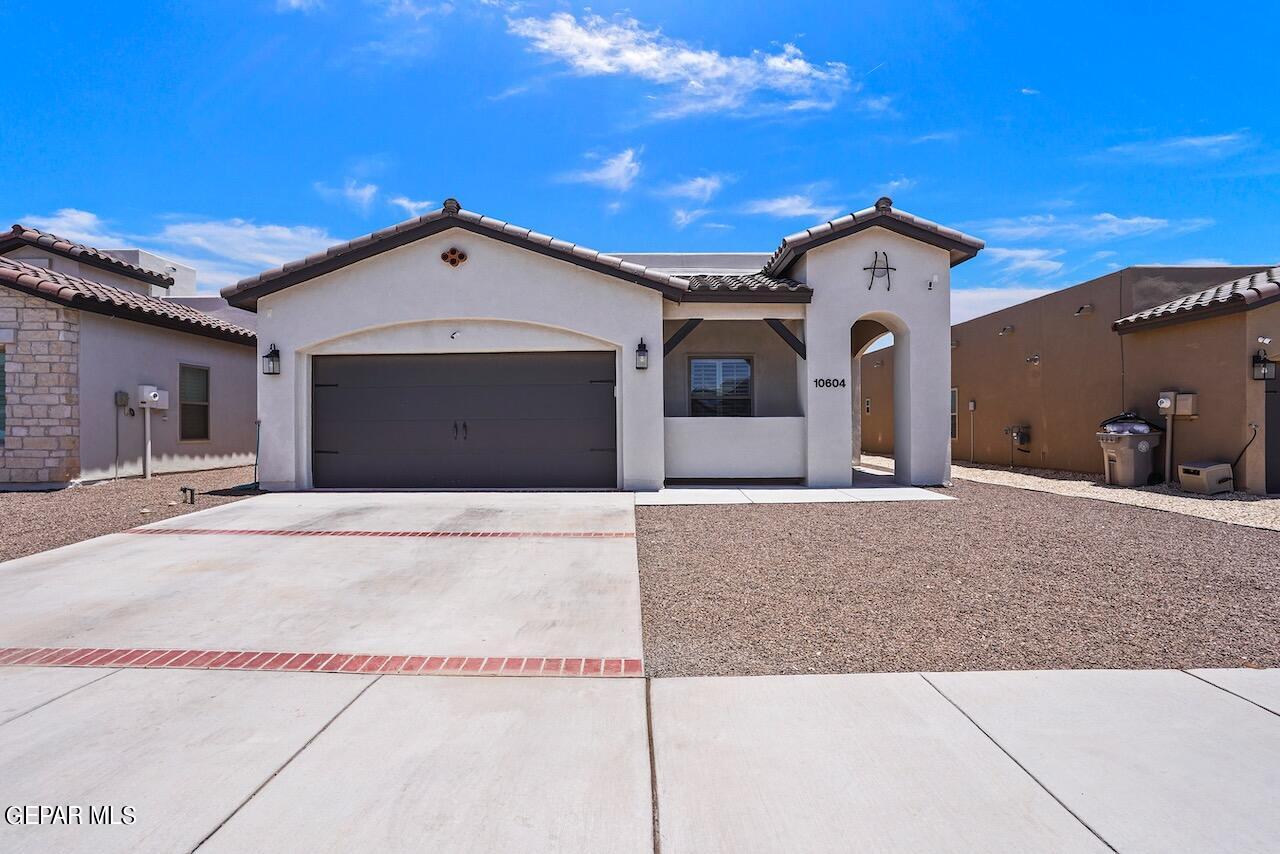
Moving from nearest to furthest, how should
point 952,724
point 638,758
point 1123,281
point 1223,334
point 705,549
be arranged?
1. point 638,758
2. point 952,724
3. point 705,549
4. point 1223,334
5. point 1123,281

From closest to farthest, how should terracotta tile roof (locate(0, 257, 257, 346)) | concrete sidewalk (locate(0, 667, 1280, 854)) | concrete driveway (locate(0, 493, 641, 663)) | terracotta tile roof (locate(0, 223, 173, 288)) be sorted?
concrete sidewalk (locate(0, 667, 1280, 854)), concrete driveway (locate(0, 493, 641, 663)), terracotta tile roof (locate(0, 257, 257, 346)), terracotta tile roof (locate(0, 223, 173, 288))

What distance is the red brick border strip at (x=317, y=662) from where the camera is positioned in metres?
3.78

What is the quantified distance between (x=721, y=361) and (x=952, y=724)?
11088 millimetres

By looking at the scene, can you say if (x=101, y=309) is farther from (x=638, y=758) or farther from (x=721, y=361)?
(x=638, y=758)

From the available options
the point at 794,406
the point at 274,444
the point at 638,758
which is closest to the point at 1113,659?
the point at 638,758

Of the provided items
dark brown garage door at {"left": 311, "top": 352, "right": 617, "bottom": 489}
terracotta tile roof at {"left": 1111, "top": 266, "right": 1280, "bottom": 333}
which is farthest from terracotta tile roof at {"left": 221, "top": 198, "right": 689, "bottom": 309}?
terracotta tile roof at {"left": 1111, "top": 266, "right": 1280, "bottom": 333}

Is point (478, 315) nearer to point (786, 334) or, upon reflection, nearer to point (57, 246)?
point (786, 334)

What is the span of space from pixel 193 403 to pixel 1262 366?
69.3ft

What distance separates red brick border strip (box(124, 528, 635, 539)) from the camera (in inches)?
297

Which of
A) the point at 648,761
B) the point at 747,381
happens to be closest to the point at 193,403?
the point at 747,381

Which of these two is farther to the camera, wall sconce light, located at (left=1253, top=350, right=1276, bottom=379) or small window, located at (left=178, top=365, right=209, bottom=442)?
small window, located at (left=178, top=365, right=209, bottom=442)

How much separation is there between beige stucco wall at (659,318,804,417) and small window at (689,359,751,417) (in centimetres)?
15

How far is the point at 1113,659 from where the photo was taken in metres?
3.91

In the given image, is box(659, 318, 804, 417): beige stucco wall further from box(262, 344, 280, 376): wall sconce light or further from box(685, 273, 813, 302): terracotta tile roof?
box(262, 344, 280, 376): wall sconce light
